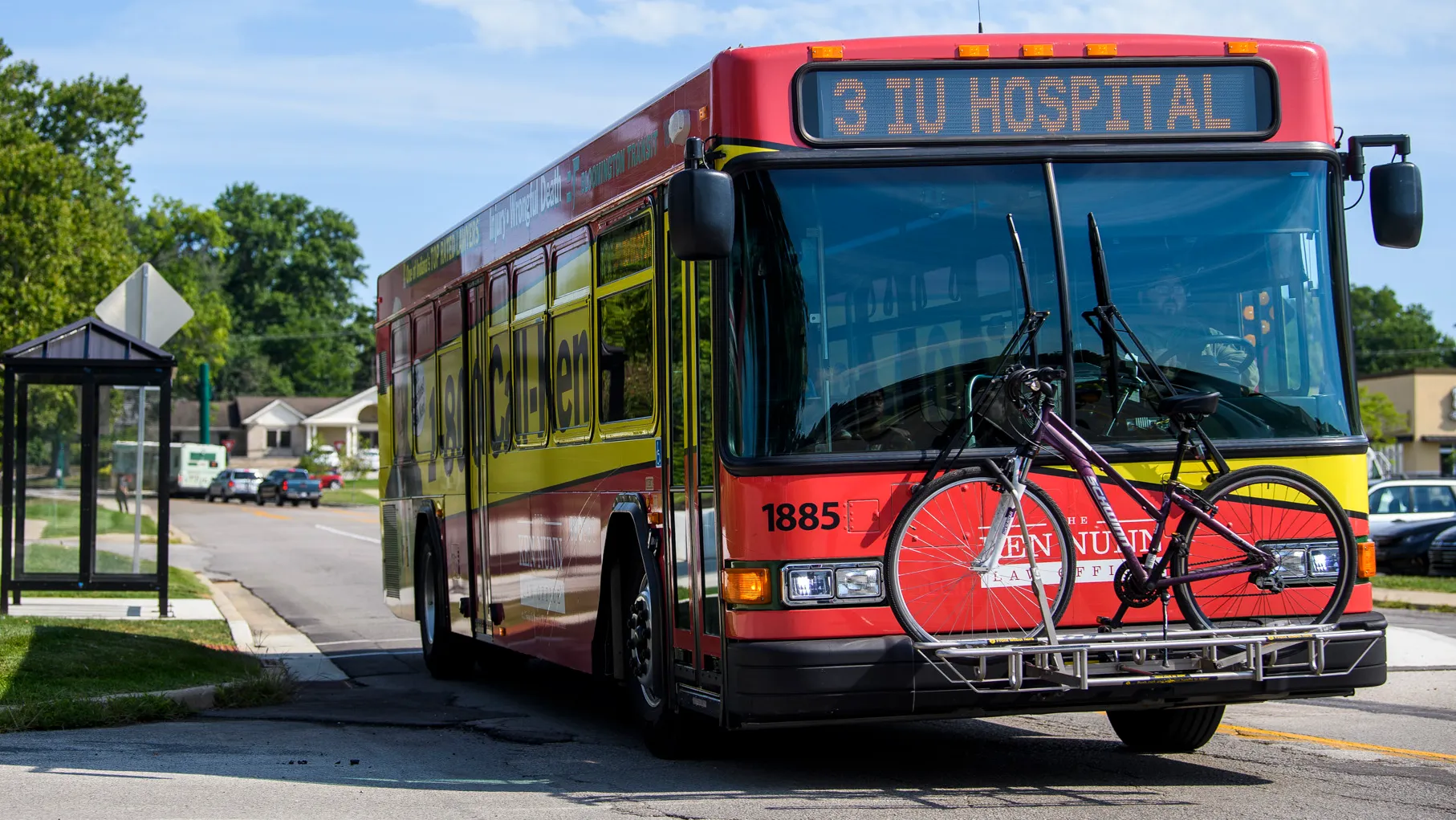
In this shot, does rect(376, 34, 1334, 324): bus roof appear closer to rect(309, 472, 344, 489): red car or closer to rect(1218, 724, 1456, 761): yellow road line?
rect(1218, 724, 1456, 761): yellow road line

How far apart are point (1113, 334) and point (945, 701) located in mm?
1671

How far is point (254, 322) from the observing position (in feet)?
413

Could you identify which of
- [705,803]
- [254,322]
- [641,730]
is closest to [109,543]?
[641,730]

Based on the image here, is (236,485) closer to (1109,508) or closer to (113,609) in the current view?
(113,609)

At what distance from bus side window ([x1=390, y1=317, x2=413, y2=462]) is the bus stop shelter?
352cm

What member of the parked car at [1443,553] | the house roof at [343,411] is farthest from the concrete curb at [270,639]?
the house roof at [343,411]

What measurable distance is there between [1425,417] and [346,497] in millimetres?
44687

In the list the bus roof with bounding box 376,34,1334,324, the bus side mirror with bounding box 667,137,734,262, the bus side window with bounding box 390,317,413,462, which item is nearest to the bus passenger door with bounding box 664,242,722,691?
the bus side mirror with bounding box 667,137,734,262

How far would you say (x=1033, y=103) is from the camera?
737 cm

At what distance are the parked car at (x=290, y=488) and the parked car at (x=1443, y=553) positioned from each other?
1879 inches

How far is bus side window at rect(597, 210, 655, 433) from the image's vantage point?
27.4 feet

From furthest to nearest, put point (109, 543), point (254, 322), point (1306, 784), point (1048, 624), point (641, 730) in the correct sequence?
point (254, 322) < point (109, 543) < point (641, 730) < point (1306, 784) < point (1048, 624)

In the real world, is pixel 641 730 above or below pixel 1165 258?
below

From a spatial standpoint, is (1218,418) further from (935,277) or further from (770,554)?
(770,554)
